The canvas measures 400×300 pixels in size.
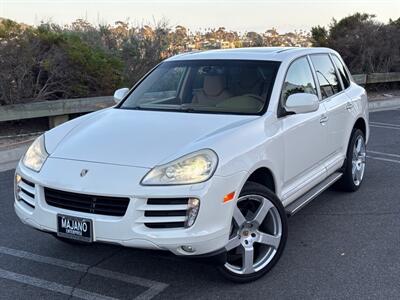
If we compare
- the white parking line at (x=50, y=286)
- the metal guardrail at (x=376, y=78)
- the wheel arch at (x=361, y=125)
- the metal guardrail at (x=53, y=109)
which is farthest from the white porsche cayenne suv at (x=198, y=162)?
the metal guardrail at (x=376, y=78)

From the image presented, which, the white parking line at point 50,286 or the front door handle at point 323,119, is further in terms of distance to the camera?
the front door handle at point 323,119

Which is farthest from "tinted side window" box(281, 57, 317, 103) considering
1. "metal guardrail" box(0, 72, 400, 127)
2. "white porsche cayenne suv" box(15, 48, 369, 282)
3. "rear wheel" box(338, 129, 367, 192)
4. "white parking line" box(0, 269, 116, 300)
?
"metal guardrail" box(0, 72, 400, 127)

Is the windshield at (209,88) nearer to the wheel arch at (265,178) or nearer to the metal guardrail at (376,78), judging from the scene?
the wheel arch at (265,178)

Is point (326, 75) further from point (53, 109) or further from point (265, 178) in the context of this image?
point (53, 109)

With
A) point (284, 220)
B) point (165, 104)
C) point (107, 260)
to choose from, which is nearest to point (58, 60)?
point (165, 104)

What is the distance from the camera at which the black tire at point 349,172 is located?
6.04 m

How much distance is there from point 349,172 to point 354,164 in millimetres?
225

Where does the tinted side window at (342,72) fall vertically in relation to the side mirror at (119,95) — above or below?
above

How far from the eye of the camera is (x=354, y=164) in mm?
6277

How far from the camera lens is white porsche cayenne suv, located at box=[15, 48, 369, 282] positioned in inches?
134

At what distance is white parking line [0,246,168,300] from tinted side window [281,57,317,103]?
1931 millimetres

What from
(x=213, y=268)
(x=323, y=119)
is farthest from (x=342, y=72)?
(x=213, y=268)

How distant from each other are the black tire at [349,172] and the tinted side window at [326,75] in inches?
24.4

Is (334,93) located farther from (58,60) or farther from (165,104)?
(58,60)
